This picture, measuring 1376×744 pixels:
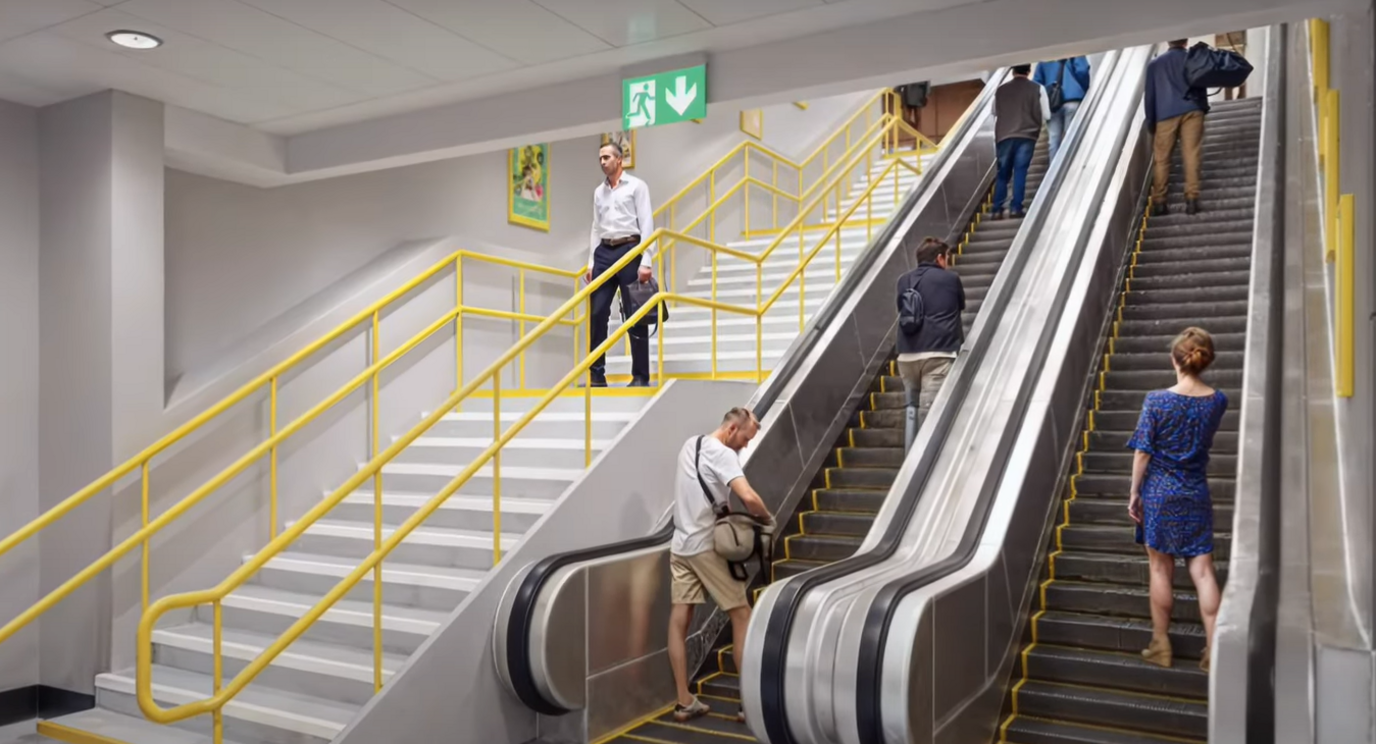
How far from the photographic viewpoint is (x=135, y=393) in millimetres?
6691

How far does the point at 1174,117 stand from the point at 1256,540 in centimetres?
665

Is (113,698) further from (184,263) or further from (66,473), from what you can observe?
(184,263)

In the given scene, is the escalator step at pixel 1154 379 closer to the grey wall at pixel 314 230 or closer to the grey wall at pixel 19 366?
the grey wall at pixel 314 230

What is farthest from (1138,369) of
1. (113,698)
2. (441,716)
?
(113,698)

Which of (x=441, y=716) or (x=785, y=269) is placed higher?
(x=785, y=269)

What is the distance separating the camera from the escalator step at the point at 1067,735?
4.96 meters

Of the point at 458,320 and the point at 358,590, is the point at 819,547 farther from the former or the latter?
the point at 458,320

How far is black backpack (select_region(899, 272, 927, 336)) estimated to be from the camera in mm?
7352

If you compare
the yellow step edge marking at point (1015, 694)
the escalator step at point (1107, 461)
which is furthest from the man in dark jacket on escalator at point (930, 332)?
the yellow step edge marking at point (1015, 694)

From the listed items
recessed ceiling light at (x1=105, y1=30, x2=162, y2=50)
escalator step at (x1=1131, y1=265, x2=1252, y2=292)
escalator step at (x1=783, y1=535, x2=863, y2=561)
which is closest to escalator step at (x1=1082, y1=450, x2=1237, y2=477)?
escalator step at (x1=783, y1=535, x2=863, y2=561)

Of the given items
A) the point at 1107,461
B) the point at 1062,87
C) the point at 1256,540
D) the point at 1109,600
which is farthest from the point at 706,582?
the point at 1062,87

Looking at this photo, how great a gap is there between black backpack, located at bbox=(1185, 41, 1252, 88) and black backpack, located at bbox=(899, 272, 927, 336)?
4.20 meters

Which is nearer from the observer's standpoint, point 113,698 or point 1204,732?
point 1204,732

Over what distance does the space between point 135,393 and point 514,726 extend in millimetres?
3178
